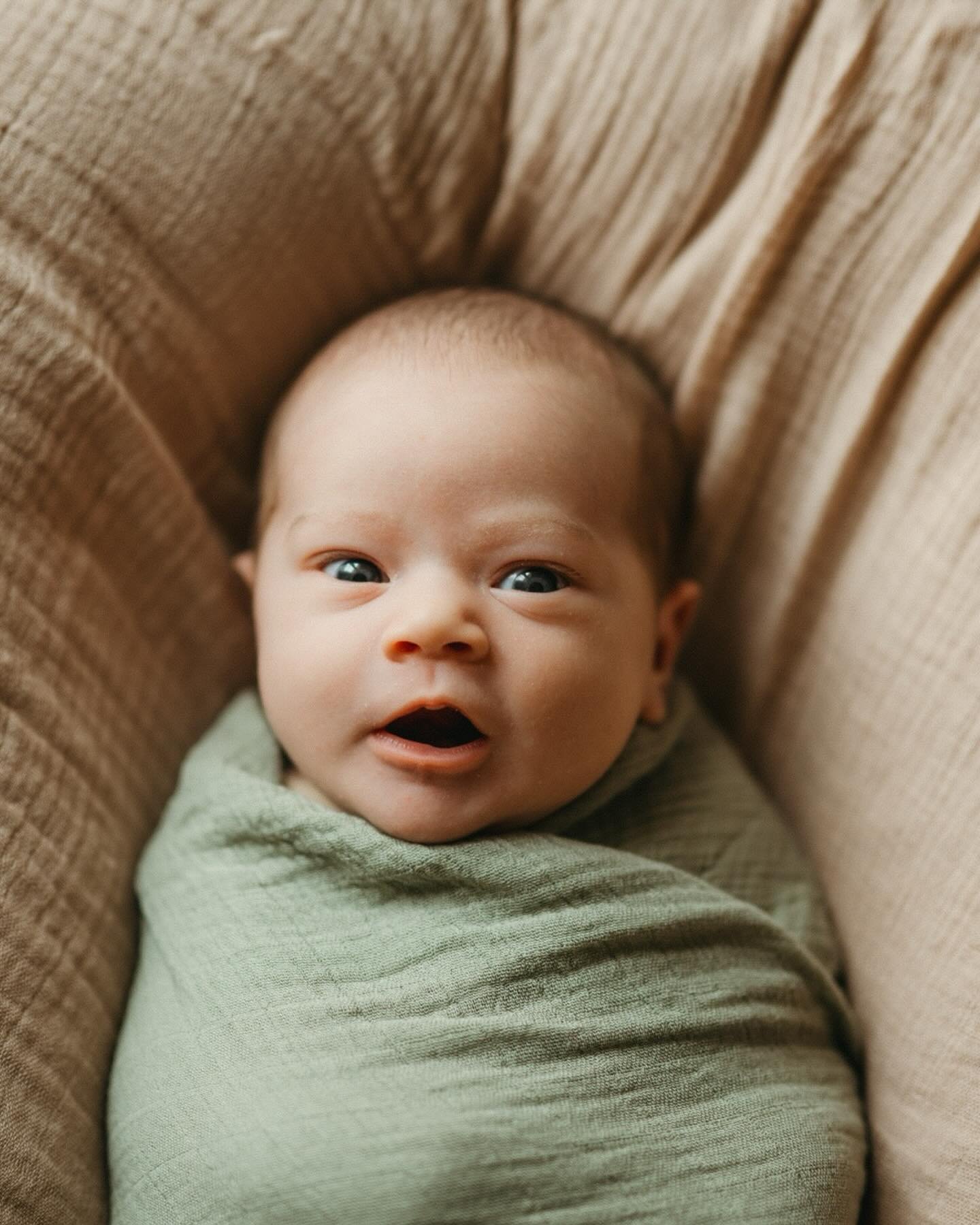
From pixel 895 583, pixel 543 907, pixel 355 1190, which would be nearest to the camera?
pixel 355 1190

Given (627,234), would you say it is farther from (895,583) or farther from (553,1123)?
(553,1123)

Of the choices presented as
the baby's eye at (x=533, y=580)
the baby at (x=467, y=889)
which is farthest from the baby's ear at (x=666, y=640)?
the baby's eye at (x=533, y=580)

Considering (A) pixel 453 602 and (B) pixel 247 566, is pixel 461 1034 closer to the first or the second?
(A) pixel 453 602

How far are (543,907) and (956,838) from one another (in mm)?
339

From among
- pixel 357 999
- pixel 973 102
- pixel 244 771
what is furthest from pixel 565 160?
pixel 357 999

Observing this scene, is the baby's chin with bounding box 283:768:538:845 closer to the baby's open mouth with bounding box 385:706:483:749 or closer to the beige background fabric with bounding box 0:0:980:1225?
the baby's open mouth with bounding box 385:706:483:749

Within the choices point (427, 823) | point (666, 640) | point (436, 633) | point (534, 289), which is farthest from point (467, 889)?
point (534, 289)

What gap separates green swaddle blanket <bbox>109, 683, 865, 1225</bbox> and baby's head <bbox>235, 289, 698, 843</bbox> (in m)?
0.05

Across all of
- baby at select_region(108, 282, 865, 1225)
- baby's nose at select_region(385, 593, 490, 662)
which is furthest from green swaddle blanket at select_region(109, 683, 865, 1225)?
baby's nose at select_region(385, 593, 490, 662)

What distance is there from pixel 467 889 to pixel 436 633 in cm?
20

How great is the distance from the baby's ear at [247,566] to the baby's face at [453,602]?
10 centimetres

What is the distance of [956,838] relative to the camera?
95 cm

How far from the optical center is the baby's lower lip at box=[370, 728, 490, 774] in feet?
2.98

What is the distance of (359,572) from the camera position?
3.20 feet
